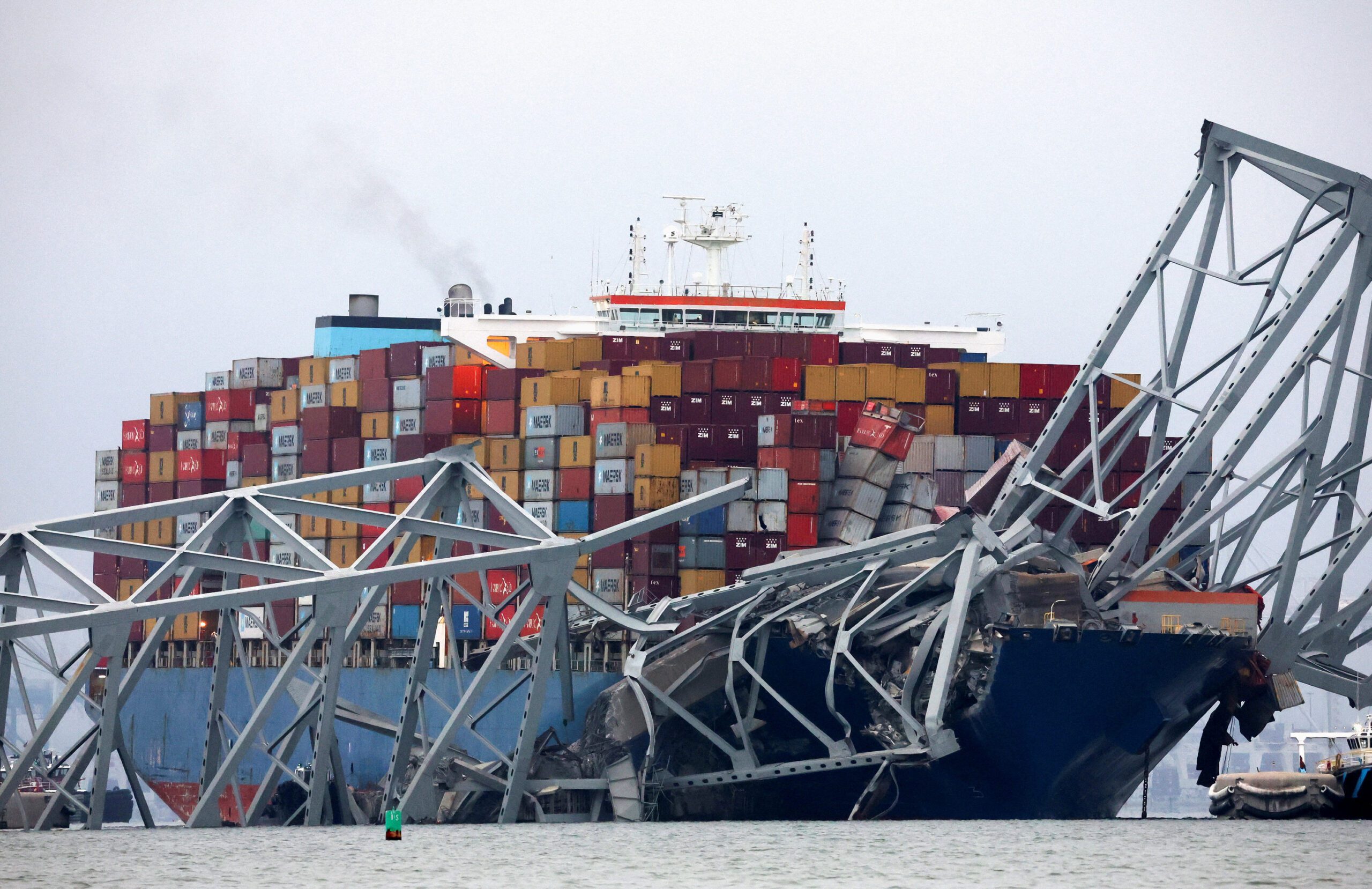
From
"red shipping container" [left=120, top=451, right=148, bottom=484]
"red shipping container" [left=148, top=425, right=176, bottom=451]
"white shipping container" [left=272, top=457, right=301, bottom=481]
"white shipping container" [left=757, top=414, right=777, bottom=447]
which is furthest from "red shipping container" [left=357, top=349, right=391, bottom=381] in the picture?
"white shipping container" [left=757, top=414, right=777, bottom=447]

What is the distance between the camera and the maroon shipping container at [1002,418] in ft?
185

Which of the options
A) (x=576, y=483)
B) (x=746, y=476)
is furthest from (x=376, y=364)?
(x=746, y=476)

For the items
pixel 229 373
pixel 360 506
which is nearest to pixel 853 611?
pixel 360 506

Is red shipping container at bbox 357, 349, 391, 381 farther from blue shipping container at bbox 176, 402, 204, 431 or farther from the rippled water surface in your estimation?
the rippled water surface

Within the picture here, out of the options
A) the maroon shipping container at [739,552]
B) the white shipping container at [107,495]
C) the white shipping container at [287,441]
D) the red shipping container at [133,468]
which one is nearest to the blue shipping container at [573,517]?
the maroon shipping container at [739,552]

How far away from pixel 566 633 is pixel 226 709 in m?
26.9

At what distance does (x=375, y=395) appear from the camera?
64375 millimetres

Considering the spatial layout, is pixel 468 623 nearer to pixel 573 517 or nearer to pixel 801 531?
pixel 573 517

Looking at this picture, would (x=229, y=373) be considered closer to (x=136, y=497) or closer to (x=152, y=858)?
(x=136, y=497)

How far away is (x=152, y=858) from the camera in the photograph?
3225 cm

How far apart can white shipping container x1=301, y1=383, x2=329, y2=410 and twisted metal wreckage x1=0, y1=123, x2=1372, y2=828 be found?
21.2 metres

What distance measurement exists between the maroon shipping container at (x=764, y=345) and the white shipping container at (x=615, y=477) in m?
6.76

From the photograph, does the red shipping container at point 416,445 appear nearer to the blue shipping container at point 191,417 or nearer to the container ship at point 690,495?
the container ship at point 690,495

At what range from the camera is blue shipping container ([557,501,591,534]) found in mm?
57125
